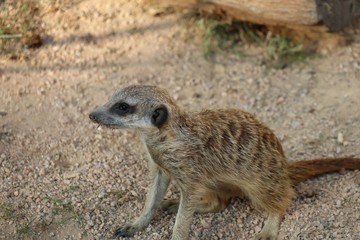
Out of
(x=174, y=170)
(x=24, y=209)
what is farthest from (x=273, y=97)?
(x=24, y=209)

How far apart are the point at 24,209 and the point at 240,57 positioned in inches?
72.8

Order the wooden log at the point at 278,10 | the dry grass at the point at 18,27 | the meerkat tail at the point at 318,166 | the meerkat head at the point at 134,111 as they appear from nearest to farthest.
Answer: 1. the meerkat head at the point at 134,111
2. the meerkat tail at the point at 318,166
3. the wooden log at the point at 278,10
4. the dry grass at the point at 18,27

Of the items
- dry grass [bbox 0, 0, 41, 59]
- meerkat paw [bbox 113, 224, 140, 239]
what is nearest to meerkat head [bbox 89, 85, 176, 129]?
meerkat paw [bbox 113, 224, 140, 239]

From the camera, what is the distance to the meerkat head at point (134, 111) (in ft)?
9.20

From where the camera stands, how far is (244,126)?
10.0 feet

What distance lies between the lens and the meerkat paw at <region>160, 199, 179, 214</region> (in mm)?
3240

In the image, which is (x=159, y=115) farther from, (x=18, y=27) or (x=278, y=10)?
(x=18, y=27)

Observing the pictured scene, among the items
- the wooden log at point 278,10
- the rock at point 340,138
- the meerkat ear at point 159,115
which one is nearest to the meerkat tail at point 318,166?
the rock at point 340,138

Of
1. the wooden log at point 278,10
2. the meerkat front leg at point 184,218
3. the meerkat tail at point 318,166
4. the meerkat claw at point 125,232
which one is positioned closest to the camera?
the meerkat front leg at point 184,218

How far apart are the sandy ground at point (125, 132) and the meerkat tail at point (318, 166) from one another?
0.19ft

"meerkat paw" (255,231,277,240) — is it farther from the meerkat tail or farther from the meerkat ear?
the meerkat ear

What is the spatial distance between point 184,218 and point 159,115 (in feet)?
1.61

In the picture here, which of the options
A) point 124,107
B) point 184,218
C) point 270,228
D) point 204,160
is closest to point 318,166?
point 270,228

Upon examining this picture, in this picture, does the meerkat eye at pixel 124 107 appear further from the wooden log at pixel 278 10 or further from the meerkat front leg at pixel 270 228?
the wooden log at pixel 278 10
